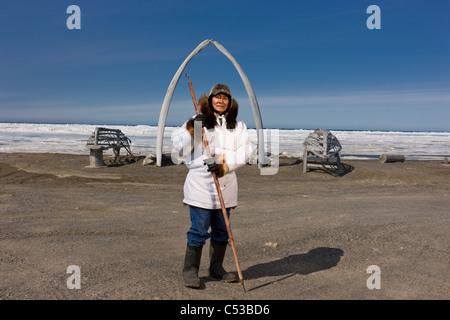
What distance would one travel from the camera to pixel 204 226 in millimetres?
3461

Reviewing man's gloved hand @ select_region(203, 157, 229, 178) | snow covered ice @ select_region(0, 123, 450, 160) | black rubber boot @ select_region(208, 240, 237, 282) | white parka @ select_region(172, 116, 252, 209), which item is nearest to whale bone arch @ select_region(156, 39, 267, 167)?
snow covered ice @ select_region(0, 123, 450, 160)

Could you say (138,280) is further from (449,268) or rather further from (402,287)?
(449,268)

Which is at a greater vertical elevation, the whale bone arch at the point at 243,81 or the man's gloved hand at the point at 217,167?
the whale bone arch at the point at 243,81

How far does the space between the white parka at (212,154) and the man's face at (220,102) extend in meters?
0.09

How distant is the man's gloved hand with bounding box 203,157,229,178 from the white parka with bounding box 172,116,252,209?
45 mm

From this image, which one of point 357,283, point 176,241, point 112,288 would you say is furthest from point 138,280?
point 357,283

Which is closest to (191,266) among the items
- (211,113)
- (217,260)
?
(217,260)

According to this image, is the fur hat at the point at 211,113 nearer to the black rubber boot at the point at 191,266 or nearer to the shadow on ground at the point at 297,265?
the black rubber boot at the point at 191,266

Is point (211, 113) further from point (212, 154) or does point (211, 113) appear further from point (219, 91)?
point (212, 154)

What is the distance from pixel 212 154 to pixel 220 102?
1.70 ft

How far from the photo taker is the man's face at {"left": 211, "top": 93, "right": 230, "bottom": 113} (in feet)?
11.3

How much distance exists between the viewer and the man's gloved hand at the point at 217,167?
321 cm

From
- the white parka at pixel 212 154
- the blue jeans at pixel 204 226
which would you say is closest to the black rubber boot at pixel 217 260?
the blue jeans at pixel 204 226

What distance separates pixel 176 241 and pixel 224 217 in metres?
1.91
